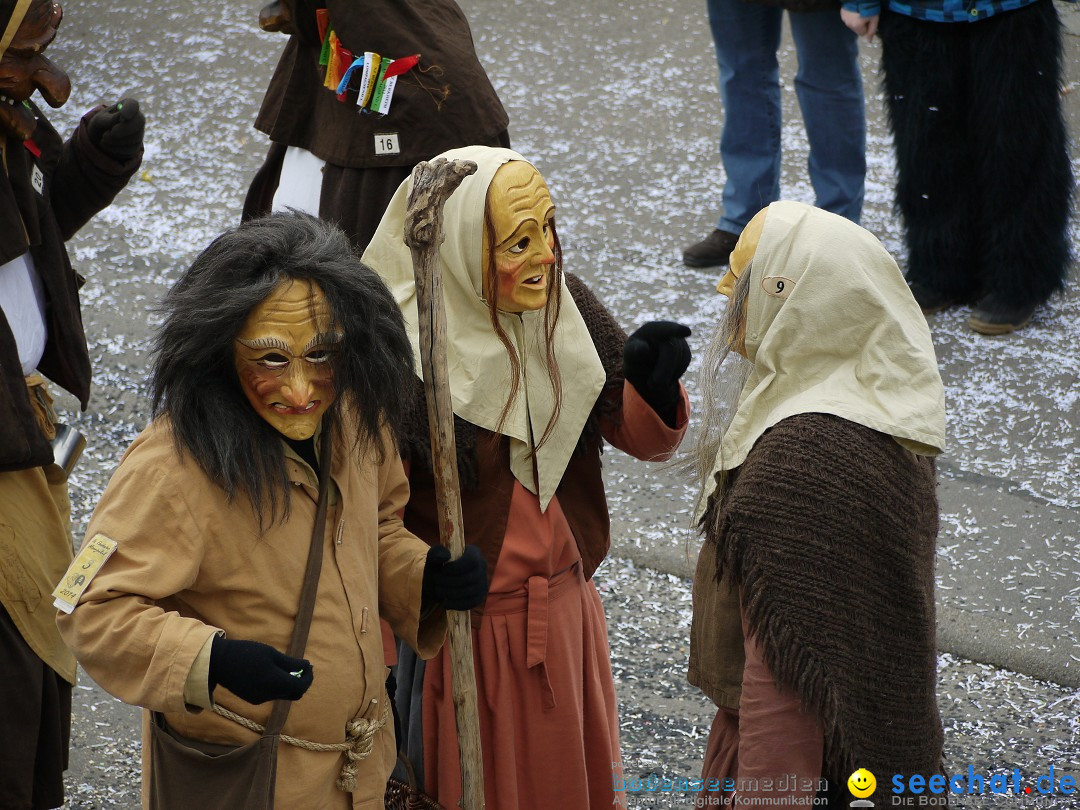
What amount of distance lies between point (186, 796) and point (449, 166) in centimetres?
109

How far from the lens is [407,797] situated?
8.00ft

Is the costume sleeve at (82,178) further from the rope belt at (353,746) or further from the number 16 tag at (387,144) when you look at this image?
the rope belt at (353,746)

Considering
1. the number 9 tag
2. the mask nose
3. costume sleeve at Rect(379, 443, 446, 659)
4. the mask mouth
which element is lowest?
costume sleeve at Rect(379, 443, 446, 659)

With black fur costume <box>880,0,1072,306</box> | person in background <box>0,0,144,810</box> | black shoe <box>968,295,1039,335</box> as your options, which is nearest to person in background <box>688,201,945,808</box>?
person in background <box>0,0,144,810</box>

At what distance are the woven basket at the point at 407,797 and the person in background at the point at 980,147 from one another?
3.26 m

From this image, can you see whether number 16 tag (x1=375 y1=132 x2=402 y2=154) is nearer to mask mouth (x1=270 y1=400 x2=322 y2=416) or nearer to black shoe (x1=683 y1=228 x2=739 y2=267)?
mask mouth (x1=270 y1=400 x2=322 y2=416)

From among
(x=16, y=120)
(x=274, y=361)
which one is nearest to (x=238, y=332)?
(x=274, y=361)

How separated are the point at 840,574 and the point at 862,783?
0.35 m

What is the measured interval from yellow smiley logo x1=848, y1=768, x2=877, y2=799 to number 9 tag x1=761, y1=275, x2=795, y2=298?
78cm

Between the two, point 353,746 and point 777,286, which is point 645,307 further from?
point 353,746

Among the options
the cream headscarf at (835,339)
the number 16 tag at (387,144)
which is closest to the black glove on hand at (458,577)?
the cream headscarf at (835,339)

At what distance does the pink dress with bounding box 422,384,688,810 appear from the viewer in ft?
7.94

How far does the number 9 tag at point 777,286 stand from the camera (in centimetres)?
207

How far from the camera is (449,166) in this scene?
2.00 metres
